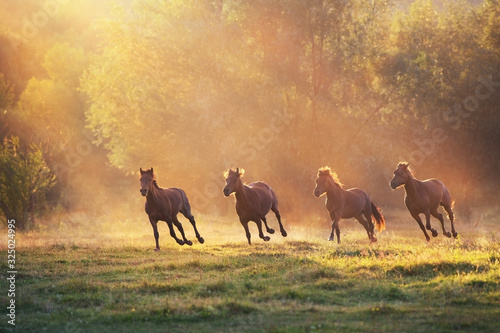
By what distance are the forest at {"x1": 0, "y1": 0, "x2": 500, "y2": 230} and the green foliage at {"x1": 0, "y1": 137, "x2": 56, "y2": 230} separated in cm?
472

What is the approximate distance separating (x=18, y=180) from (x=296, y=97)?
17.2 meters

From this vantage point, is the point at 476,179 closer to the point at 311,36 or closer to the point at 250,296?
the point at 311,36

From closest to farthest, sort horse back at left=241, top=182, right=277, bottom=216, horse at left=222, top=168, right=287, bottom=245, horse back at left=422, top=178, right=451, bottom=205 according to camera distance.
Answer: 1. horse at left=222, top=168, right=287, bottom=245
2. horse back at left=241, top=182, right=277, bottom=216
3. horse back at left=422, top=178, right=451, bottom=205

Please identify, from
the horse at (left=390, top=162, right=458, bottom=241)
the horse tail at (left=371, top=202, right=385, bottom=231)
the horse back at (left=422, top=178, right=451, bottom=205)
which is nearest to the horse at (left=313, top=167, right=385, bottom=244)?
the horse tail at (left=371, top=202, right=385, bottom=231)

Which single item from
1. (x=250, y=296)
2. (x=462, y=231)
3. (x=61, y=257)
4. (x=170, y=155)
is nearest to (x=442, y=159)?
(x=462, y=231)

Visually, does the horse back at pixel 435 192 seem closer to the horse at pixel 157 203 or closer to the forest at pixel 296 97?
the horse at pixel 157 203

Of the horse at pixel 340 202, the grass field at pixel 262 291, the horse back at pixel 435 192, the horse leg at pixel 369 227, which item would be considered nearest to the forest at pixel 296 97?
the horse back at pixel 435 192

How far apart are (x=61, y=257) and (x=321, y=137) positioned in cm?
2243

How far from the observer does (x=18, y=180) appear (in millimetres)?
28750

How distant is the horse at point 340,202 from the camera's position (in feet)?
68.7

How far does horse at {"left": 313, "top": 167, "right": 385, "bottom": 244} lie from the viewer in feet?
68.7

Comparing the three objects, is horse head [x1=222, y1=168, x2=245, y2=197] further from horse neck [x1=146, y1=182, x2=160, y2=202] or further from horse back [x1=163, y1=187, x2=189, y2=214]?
horse neck [x1=146, y1=182, x2=160, y2=202]

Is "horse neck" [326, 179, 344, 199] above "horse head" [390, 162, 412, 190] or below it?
below

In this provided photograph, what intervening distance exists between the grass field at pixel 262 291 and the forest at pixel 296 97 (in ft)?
62.5
